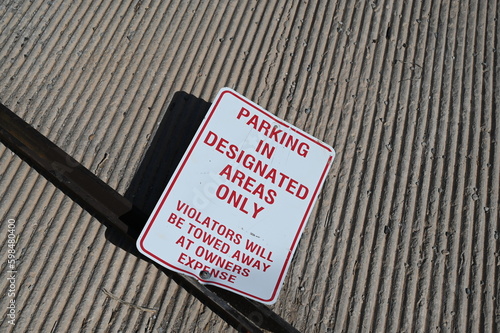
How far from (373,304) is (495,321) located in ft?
1.50

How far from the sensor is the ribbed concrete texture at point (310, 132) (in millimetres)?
1733

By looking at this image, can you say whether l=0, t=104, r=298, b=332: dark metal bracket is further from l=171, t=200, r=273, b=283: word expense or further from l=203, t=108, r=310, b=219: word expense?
l=203, t=108, r=310, b=219: word expense

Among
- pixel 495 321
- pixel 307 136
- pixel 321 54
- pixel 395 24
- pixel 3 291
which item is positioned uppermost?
pixel 395 24

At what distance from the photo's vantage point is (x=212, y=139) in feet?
5.91

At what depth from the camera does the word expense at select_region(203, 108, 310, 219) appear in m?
1.76

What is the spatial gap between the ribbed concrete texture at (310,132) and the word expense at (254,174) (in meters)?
0.20

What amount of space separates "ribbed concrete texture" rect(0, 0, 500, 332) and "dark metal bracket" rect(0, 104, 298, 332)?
0.04m

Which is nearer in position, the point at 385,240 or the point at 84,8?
the point at 385,240

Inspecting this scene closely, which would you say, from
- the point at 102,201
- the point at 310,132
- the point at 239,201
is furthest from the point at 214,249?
the point at 310,132

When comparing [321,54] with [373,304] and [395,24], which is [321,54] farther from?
[373,304]

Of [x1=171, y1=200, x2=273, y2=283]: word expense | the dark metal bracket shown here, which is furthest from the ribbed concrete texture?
[x1=171, y1=200, x2=273, y2=283]: word expense

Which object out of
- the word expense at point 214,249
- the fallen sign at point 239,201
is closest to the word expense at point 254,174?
the fallen sign at point 239,201

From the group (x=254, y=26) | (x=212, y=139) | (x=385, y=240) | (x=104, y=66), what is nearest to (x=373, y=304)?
(x=385, y=240)

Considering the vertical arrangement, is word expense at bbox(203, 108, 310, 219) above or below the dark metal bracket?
above
